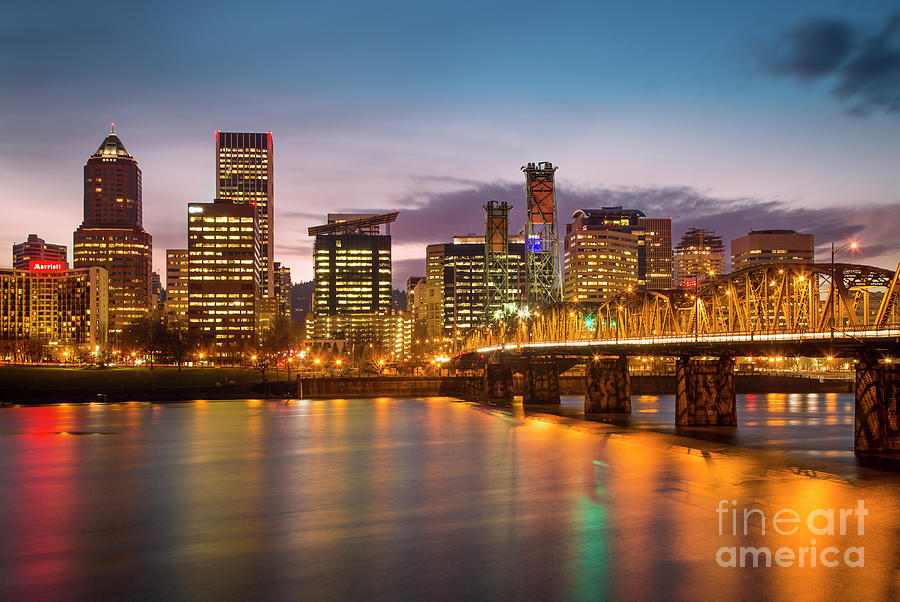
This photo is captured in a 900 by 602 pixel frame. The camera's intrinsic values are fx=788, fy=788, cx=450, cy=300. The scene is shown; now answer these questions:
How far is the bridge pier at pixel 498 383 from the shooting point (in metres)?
157

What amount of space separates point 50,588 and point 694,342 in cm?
6308

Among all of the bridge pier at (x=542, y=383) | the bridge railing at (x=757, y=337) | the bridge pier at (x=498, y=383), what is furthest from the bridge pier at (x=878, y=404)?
the bridge pier at (x=498, y=383)

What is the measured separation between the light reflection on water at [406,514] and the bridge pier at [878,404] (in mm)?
7180

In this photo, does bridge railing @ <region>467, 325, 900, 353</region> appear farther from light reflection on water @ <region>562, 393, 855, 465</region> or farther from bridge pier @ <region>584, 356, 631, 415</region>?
light reflection on water @ <region>562, 393, 855, 465</region>

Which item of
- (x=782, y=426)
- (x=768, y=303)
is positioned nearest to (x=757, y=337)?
(x=768, y=303)

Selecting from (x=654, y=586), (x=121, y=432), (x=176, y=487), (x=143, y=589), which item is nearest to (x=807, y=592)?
(x=654, y=586)

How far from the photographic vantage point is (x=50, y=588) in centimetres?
2828

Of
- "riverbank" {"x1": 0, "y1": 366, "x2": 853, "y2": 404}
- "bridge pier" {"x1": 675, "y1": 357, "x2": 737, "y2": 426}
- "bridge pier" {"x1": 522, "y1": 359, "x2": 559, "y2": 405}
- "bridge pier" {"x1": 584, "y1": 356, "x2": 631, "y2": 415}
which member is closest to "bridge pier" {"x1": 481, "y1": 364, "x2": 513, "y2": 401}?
"riverbank" {"x1": 0, "y1": 366, "x2": 853, "y2": 404}

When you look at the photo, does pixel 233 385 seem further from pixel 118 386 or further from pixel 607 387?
pixel 607 387

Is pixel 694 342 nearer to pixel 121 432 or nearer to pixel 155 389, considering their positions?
pixel 121 432

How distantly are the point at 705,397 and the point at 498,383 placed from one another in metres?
74.5

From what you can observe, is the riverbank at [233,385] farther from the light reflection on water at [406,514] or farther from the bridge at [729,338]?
the light reflection on water at [406,514]

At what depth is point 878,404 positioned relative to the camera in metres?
57.4

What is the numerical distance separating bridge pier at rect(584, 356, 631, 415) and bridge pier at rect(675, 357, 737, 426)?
21.1m
